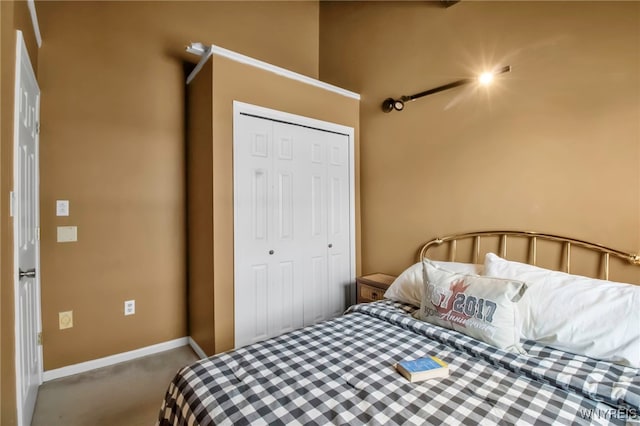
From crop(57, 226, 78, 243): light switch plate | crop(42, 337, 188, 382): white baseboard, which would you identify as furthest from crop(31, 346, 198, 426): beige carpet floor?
crop(57, 226, 78, 243): light switch plate

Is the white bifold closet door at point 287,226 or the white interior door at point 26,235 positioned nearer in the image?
the white interior door at point 26,235

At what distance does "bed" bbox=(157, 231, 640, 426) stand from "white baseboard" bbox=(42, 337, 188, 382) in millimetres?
1528

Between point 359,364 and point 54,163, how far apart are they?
253 cm

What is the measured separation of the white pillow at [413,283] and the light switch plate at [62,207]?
2462 millimetres

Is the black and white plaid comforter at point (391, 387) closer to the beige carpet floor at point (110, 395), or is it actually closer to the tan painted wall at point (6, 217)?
the tan painted wall at point (6, 217)

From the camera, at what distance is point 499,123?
7.14 ft

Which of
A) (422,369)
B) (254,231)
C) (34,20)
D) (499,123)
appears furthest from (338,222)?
(34,20)

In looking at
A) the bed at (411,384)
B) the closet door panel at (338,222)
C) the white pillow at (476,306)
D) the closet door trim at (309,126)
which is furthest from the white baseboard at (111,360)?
the white pillow at (476,306)

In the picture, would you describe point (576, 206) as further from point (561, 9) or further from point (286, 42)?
point (286, 42)

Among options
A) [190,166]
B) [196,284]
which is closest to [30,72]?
[190,166]

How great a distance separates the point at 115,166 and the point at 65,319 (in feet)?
4.00

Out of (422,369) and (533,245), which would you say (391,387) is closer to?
(422,369)

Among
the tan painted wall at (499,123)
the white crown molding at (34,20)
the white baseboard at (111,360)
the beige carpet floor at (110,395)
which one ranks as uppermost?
the white crown molding at (34,20)

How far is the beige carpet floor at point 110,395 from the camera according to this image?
1853 mm
